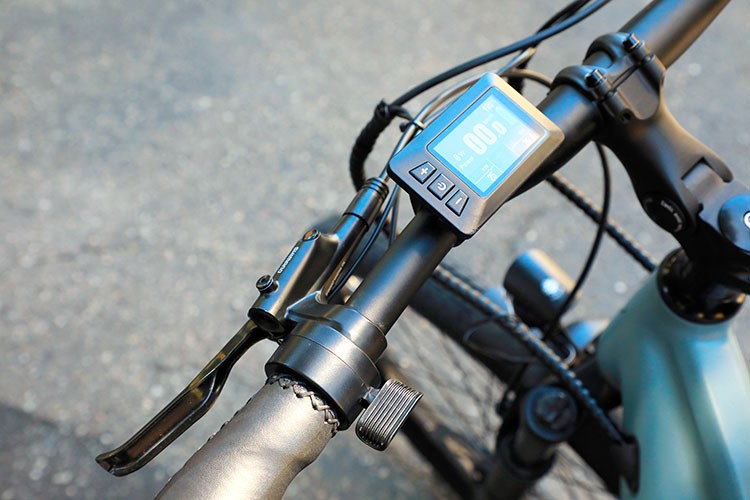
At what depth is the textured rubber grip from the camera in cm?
49

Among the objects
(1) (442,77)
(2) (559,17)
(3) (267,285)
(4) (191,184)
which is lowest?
(4) (191,184)

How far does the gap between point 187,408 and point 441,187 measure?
28 cm

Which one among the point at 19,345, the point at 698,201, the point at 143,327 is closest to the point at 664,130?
the point at 698,201

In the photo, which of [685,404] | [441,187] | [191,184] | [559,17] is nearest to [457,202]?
[441,187]

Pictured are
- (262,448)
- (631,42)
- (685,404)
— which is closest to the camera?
(262,448)

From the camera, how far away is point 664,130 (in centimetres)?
76

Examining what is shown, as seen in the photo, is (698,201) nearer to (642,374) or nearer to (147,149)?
(642,374)

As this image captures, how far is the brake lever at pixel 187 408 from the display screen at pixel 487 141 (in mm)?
221

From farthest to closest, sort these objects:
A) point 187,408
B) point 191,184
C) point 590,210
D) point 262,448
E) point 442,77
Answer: point 191,184 < point 590,210 < point 442,77 < point 187,408 < point 262,448

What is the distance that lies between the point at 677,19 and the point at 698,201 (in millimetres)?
204

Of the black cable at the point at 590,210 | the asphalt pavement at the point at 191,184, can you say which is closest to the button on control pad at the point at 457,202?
the black cable at the point at 590,210

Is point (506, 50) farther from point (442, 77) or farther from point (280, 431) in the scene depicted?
point (280, 431)

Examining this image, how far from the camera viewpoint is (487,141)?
0.62m

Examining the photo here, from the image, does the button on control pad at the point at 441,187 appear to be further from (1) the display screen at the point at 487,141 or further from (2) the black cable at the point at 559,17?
(2) the black cable at the point at 559,17
